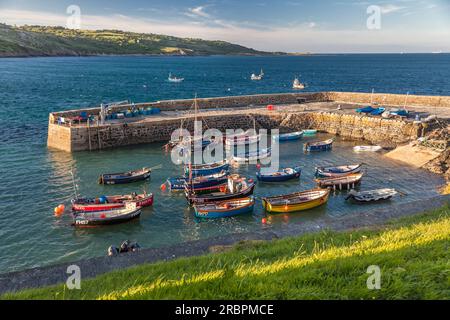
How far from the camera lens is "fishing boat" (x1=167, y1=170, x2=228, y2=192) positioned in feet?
85.4

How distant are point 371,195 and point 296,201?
17.9 ft

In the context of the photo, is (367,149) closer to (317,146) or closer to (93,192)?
(317,146)

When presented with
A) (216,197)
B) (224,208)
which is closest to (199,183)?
(216,197)

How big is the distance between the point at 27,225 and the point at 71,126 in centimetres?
1688

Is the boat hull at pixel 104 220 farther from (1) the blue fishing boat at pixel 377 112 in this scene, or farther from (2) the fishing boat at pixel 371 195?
(1) the blue fishing boat at pixel 377 112

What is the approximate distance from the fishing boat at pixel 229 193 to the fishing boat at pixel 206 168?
3.07m

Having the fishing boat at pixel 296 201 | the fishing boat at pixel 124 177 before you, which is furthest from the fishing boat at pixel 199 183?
the fishing boat at pixel 296 201

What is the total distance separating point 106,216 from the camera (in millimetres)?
21078

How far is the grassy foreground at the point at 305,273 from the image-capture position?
5.49m

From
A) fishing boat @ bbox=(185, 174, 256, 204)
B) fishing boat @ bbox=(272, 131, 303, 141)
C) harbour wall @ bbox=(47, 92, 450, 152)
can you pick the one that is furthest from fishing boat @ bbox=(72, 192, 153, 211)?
fishing boat @ bbox=(272, 131, 303, 141)

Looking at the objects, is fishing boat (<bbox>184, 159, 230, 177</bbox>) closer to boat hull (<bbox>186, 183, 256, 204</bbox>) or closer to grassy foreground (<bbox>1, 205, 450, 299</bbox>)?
boat hull (<bbox>186, 183, 256, 204</bbox>)
